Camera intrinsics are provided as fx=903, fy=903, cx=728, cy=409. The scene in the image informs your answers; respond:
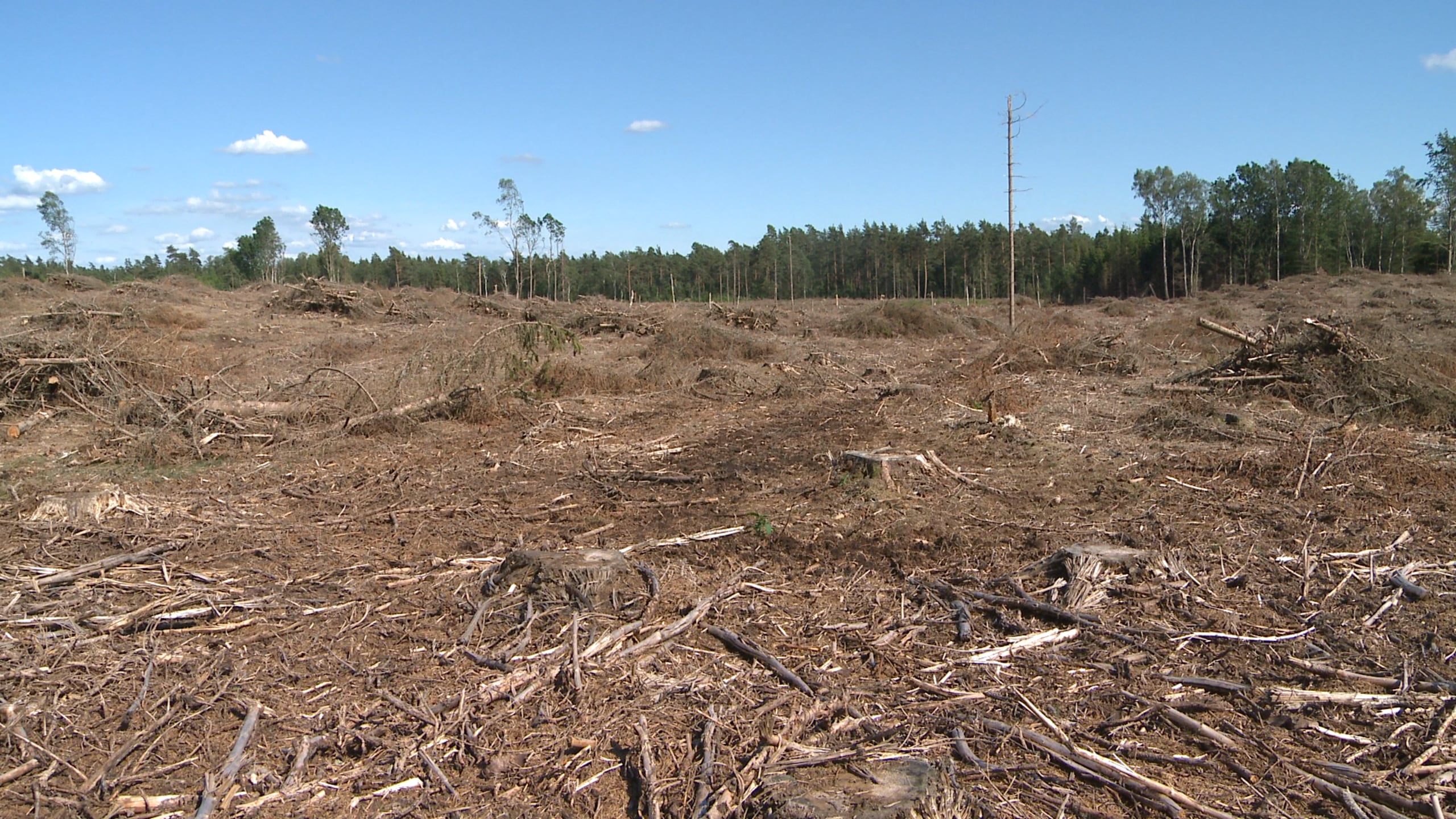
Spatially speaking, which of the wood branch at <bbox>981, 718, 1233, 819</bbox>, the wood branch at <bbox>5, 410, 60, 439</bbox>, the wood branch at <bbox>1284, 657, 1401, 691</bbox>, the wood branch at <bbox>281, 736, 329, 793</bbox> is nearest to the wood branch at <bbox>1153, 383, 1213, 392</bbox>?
the wood branch at <bbox>1284, 657, 1401, 691</bbox>

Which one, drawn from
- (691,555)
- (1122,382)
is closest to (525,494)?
(691,555)

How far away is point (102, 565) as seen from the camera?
17.5 ft

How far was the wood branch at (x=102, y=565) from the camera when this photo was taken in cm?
516

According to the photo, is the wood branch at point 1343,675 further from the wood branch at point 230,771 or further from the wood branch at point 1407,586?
the wood branch at point 230,771

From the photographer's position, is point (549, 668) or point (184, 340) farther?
point (184, 340)

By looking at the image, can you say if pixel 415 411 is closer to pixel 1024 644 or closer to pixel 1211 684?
pixel 1024 644

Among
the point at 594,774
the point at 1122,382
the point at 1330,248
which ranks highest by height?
the point at 1330,248

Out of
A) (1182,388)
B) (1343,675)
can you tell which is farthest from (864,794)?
(1182,388)

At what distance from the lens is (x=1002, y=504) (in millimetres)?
6887

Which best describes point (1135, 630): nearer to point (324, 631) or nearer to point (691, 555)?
point (691, 555)

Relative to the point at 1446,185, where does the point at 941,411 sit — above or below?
below

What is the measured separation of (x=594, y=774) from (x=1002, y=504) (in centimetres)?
449

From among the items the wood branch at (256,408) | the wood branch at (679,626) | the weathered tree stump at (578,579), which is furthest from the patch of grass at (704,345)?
the wood branch at (679,626)

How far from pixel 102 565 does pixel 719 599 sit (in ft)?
12.1
